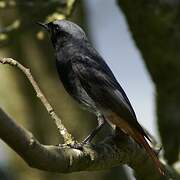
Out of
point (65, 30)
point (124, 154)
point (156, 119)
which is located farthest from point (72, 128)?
point (124, 154)

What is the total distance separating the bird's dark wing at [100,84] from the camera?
15.3 ft

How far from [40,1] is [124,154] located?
2736mm

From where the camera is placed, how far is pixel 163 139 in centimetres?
668

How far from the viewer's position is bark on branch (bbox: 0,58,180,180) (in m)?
3.14

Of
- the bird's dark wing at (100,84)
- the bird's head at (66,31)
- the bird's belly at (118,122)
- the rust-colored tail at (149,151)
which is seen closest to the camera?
the rust-colored tail at (149,151)

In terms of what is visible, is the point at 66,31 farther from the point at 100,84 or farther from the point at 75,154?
the point at 75,154

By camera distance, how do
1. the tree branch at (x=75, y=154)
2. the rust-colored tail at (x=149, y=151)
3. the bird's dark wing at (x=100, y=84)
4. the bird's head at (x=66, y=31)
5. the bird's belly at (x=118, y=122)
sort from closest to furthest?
the tree branch at (x=75, y=154) < the rust-colored tail at (x=149, y=151) < the bird's belly at (x=118, y=122) < the bird's dark wing at (x=100, y=84) < the bird's head at (x=66, y=31)

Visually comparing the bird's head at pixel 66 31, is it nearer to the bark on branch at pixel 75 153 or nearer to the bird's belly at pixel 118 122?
the bird's belly at pixel 118 122

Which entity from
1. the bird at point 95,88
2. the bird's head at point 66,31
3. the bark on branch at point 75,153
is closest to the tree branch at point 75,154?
the bark on branch at point 75,153

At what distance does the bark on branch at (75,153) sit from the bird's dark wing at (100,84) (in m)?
0.22

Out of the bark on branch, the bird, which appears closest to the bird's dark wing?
the bird

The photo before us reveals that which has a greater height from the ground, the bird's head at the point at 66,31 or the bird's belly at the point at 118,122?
the bird's head at the point at 66,31

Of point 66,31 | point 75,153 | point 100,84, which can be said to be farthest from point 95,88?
point 75,153

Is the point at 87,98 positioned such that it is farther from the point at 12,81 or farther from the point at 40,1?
the point at 12,81
